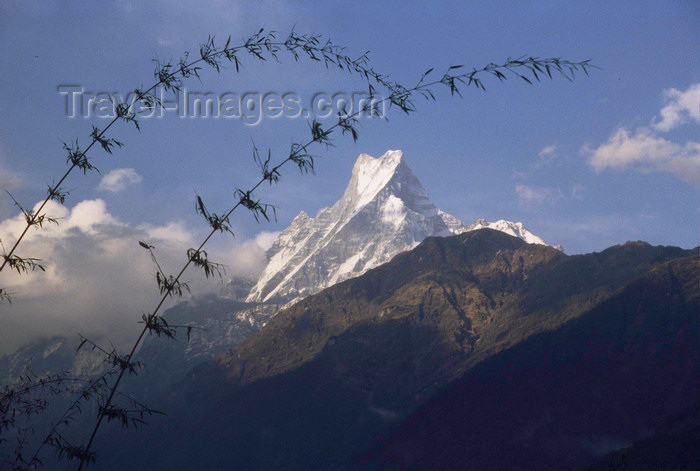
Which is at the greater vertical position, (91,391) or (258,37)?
(258,37)

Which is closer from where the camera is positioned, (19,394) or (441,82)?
(441,82)

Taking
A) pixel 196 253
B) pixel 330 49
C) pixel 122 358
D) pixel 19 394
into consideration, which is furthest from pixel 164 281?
pixel 330 49

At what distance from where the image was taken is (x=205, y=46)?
11.7 meters

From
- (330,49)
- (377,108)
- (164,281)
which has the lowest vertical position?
(164,281)

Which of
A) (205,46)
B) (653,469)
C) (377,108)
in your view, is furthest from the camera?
(653,469)

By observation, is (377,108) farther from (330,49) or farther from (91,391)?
(91,391)

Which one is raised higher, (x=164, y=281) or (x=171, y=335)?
(x=164, y=281)

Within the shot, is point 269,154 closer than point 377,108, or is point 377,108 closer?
point 269,154

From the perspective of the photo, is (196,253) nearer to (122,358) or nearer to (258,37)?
(122,358)

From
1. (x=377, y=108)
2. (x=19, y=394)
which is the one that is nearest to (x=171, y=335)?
(x=19, y=394)

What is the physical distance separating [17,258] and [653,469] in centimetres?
21612

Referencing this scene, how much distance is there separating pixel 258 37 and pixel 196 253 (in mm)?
3942

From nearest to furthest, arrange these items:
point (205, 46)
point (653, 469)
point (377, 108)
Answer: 1. point (377, 108)
2. point (205, 46)
3. point (653, 469)

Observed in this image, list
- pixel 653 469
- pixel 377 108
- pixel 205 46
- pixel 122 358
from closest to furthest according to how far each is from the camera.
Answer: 1. pixel 122 358
2. pixel 377 108
3. pixel 205 46
4. pixel 653 469
